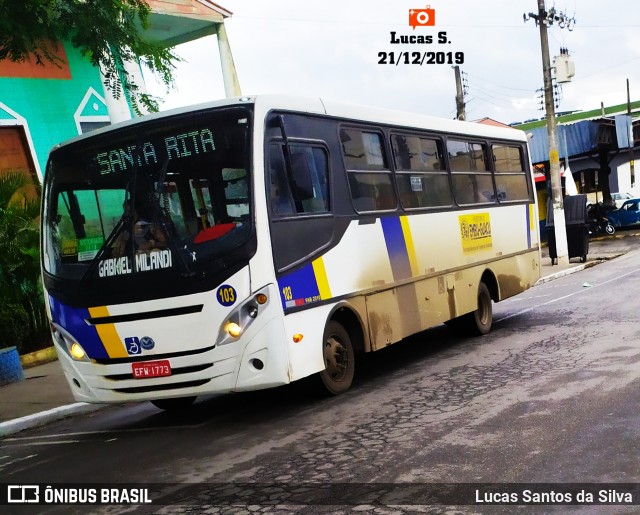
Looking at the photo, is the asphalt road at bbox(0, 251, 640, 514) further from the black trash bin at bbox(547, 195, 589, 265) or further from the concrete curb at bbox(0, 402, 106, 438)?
the black trash bin at bbox(547, 195, 589, 265)

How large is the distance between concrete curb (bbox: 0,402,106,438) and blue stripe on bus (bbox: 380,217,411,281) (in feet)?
13.4

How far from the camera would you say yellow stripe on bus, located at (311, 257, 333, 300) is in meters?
7.92

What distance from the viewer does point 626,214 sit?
39.2 metres

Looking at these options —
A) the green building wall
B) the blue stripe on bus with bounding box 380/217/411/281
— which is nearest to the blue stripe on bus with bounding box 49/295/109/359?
the blue stripe on bus with bounding box 380/217/411/281

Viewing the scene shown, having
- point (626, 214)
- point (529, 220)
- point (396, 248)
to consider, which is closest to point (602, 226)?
point (626, 214)

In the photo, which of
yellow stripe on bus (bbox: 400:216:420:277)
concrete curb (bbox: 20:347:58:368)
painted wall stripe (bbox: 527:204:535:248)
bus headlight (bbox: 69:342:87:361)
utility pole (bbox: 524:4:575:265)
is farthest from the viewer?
utility pole (bbox: 524:4:575:265)

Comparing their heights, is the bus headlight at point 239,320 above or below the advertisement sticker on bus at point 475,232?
below

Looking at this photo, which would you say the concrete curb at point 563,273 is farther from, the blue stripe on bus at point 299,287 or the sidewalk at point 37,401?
the blue stripe on bus at point 299,287

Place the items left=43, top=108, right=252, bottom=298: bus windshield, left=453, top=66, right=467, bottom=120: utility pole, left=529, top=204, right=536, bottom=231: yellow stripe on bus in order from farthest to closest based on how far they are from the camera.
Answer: left=453, top=66, right=467, bottom=120: utility pole, left=529, top=204, right=536, bottom=231: yellow stripe on bus, left=43, top=108, right=252, bottom=298: bus windshield

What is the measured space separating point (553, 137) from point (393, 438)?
21.8 meters

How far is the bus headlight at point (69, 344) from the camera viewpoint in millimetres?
7730

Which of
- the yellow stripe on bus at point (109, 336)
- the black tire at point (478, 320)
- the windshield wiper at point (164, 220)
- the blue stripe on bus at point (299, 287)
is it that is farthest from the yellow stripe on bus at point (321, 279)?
the black tire at point (478, 320)

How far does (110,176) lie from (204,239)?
121cm

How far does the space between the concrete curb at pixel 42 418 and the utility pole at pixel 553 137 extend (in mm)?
18420
